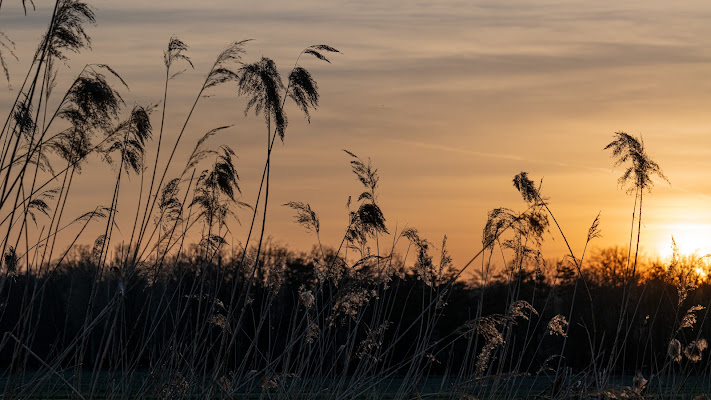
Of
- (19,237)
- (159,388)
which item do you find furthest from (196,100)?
(159,388)

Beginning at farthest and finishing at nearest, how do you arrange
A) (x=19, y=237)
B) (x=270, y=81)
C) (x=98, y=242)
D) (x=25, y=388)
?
(x=98, y=242), (x=19, y=237), (x=270, y=81), (x=25, y=388)

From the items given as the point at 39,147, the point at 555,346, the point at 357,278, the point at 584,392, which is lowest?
the point at 555,346

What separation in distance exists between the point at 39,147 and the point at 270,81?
1.30 m

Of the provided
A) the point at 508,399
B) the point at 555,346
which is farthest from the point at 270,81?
the point at 555,346

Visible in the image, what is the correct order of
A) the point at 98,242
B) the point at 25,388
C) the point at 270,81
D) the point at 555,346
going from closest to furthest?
the point at 25,388, the point at 270,81, the point at 98,242, the point at 555,346

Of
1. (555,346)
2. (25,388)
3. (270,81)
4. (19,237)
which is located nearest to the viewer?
(25,388)

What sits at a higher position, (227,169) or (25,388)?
(227,169)

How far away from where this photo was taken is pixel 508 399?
243 inches

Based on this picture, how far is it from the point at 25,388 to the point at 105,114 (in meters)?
1.40

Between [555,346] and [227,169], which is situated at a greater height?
[227,169]

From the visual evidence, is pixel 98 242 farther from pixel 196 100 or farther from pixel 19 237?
pixel 196 100

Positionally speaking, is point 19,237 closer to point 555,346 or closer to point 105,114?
point 105,114

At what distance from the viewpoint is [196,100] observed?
5.16m

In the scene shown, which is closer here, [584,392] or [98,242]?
[584,392]
